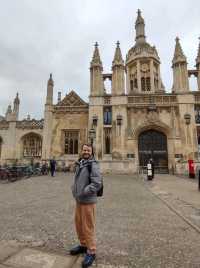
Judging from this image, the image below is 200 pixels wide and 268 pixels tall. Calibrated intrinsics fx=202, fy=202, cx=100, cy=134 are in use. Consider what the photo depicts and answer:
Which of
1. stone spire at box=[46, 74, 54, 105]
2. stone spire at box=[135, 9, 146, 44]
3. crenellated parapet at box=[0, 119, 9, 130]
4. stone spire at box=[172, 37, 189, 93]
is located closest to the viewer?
stone spire at box=[172, 37, 189, 93]

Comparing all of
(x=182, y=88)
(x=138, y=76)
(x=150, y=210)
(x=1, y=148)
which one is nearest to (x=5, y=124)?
(x=1, y=148)

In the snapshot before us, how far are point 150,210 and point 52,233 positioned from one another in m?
3.26

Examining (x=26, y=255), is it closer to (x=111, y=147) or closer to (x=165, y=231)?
(x=165, y=231)

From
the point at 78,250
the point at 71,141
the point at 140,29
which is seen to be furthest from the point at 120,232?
the point at 140,29

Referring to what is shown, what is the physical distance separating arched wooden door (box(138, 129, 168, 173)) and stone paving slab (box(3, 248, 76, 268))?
1981cm

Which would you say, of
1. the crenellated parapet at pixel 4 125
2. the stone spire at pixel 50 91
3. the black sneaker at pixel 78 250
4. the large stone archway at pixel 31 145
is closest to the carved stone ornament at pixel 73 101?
the stone spire at pixel 50 91

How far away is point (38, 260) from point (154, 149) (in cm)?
2090

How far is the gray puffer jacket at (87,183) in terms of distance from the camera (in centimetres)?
311

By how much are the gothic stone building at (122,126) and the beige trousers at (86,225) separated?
1777 centimetres

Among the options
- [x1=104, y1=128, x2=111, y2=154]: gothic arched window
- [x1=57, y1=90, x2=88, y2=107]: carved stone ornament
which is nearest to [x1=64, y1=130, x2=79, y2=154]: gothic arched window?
[x1=57, y1=90, x2=88, y2=107]: carved stone ornament

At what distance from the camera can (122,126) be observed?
22.1 metres

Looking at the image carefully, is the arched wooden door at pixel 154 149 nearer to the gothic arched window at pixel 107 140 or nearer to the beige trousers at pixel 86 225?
the gothic arched window at pixel 107 140

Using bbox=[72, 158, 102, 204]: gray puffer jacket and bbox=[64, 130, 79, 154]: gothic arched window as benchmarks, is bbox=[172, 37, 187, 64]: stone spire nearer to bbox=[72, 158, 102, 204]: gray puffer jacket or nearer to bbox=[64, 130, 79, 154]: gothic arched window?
bbox=[64, 130, 79, 154]: gothic arched window

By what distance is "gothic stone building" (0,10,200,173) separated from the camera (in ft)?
70.2
